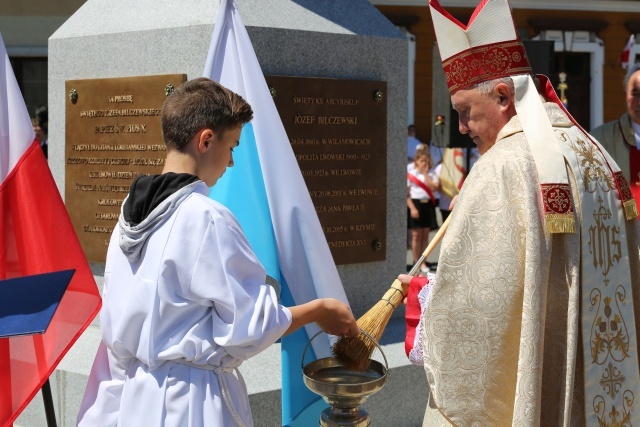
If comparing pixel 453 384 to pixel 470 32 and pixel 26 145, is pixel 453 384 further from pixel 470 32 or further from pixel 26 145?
pixel 26 145

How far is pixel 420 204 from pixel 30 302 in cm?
818

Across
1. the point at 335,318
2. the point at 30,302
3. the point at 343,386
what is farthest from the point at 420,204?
the point at 30,302

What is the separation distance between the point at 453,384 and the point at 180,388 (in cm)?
77

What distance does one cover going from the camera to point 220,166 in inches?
99.0

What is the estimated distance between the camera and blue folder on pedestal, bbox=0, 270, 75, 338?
8.45 ft

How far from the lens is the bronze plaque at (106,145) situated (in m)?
4.60

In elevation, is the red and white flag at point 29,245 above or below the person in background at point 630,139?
below

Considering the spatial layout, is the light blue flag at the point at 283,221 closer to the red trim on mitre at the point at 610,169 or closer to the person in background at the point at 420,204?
the red trim on mitre at the point at 610,169

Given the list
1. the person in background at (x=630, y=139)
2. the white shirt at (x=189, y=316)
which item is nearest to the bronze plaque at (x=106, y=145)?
the white shirt at (x=189, y=316)

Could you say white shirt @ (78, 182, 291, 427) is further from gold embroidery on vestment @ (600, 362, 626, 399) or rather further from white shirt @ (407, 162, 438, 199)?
white shirt @ (407, 162, 438, 199)

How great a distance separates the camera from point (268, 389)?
4.04m

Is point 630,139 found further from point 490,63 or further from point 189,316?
point 189,316

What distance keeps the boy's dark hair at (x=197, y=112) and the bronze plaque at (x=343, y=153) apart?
200cm

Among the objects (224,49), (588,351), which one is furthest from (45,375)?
(588,351)
